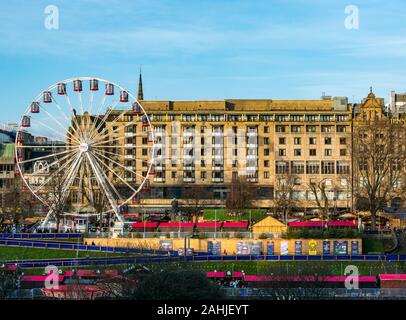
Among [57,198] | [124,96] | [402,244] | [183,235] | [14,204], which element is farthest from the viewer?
[14,204]

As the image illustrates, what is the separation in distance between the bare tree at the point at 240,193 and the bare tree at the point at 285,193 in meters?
3.14

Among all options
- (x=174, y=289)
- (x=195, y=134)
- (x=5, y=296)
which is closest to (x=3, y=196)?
(x=195, y=134)

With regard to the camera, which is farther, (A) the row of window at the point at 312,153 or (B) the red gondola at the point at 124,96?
(A) the row of window at the point at 312,153

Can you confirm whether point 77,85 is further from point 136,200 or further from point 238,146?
point 238,146

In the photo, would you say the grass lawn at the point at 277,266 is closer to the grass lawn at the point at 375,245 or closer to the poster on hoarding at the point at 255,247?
the poster on hoarding at the point at 255,247

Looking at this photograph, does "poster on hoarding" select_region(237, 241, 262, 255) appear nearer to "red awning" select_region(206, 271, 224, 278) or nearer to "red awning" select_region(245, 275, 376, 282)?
"red awning" select_region(206, 271, 224, 278)

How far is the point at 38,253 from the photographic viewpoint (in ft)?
226

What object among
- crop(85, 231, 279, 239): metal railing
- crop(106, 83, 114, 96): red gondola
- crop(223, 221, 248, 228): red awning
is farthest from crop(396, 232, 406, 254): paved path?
crop(106, 83, 114, 96): red gondola

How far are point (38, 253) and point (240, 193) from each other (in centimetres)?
3844

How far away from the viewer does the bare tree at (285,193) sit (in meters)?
101

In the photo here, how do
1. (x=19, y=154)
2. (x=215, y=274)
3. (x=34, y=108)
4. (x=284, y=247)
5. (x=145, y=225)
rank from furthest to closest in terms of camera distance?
(x=19, y=154)
(x=34, y=108)
(x=145, y=225)
(x=284, y=247)
(x=215, y=274)

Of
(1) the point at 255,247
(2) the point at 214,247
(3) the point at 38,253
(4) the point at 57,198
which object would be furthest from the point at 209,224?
(4) the point at 57,198

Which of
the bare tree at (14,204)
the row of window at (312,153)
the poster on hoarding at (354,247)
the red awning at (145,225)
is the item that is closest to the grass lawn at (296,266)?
the poster on hoarding at (354,247)

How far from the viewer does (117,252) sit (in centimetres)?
6681
